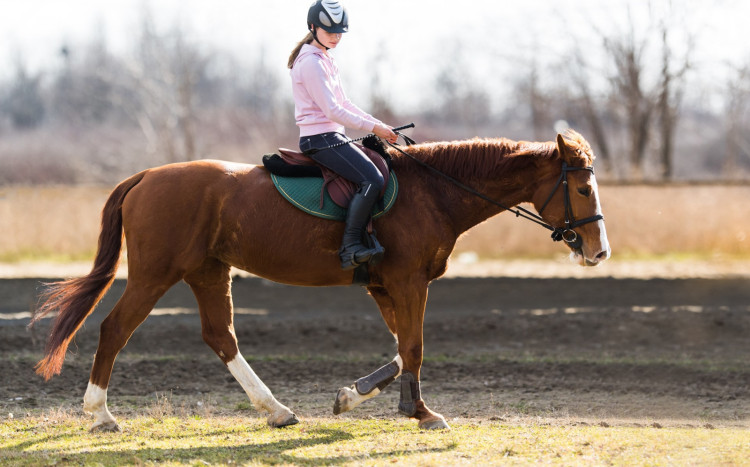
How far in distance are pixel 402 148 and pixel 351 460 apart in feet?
8.16

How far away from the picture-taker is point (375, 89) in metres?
28.6

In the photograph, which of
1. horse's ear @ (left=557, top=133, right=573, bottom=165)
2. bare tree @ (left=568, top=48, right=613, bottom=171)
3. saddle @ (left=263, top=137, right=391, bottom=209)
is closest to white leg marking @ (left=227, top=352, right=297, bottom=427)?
saddle @ (left=263, top=137, right=391, bottom=209)

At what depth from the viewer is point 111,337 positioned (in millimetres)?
6492

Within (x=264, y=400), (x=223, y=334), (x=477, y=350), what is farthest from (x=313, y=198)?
(x=477, y=350)

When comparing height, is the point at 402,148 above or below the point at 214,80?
above

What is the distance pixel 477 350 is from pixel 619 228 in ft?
29.1

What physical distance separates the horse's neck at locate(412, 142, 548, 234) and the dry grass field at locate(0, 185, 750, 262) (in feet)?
37.5

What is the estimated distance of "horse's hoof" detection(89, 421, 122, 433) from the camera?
6.57m

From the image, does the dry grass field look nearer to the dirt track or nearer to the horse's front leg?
the dirt track

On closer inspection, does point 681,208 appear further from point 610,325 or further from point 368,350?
point 368,350

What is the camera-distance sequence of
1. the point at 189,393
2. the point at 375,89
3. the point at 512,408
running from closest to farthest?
the point at 512,408
the point at 189,393
the point at 375,89

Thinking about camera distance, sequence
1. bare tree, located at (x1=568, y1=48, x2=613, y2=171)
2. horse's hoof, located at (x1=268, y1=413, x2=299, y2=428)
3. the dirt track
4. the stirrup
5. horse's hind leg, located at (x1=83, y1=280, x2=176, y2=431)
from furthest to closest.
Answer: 1. bare tree, located at (x1=568, y1=48, x2=613, y2=171)
2. the dirt track
3. horse's hoof, located at (x1=268, y1=413, x2=299, y2=428)
4. horse's hind leg, located at (x1=83, y1=280, x2=176, y2=431)
5. the stirrup

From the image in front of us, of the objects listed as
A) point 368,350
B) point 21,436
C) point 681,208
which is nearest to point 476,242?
point 681,208

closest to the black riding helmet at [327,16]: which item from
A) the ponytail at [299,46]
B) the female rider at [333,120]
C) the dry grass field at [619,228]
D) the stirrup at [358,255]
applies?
the female rider at [333,120]
